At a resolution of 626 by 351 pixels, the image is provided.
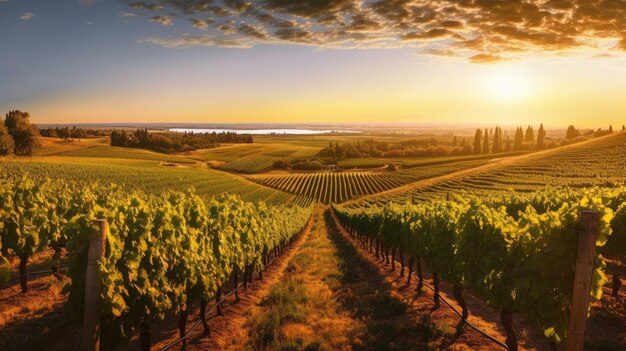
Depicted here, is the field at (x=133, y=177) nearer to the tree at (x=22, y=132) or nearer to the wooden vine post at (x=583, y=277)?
the tree at (x=22, y=132)

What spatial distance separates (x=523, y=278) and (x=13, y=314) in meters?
13.7

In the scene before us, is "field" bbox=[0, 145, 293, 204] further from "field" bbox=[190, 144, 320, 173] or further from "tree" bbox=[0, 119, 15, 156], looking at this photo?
"field" bbox=[190, 144, 320, 173]

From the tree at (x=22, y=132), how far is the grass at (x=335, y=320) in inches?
3454

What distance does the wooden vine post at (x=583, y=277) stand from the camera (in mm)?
5742

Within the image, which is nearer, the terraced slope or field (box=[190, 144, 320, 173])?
the terraced slope

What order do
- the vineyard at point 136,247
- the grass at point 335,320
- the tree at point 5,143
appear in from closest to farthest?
the vineyard at point 136,247
the grass at point 335,320
the tree at point 5,143

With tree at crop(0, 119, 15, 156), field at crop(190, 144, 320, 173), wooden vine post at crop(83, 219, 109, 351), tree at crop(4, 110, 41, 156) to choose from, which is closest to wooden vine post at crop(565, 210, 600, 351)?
wooden vine post at crop(83, 219, 109, 351)

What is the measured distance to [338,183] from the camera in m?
105

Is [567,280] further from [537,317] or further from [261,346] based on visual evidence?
[261,346]

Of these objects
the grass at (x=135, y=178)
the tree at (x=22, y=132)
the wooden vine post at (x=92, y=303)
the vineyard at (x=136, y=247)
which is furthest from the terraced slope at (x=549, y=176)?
the tree at (x=22, y=132)

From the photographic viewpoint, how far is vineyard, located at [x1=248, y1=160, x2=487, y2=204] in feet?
308

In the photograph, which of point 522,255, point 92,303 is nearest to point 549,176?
point 522,255

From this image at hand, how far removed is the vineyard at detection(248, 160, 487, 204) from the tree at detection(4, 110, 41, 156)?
5058 cm

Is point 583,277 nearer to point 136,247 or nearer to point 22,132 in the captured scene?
point 136,247
